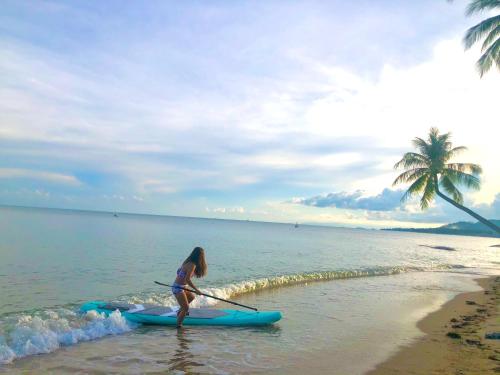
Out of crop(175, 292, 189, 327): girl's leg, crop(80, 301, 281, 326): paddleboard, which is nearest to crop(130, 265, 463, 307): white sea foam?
crop(80, 301, 281, 326): paddleboard

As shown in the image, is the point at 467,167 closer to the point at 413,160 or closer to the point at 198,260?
the point at 413,160

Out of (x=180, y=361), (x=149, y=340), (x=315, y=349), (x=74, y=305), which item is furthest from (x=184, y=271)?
(x=74, y=305)

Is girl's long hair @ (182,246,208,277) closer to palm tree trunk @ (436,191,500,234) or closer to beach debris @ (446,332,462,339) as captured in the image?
beach debris @ (446,332,462,339)

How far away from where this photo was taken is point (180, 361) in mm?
7375

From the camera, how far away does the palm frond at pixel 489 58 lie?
49.1 ft

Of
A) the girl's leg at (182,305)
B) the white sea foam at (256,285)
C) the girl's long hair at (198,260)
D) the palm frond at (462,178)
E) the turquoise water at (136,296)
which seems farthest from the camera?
the palm frond at (462,178)

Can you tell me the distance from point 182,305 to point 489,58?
1412 cm

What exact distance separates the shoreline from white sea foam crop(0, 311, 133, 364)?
5.87m

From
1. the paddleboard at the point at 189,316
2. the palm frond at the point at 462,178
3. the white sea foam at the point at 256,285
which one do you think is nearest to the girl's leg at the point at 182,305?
the paddleboard at the point at 189,316

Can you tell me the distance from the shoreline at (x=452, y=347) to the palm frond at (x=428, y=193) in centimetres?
1058

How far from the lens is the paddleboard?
33.4ft

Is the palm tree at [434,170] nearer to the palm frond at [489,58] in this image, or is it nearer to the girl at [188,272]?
the palm frond at [489,58]

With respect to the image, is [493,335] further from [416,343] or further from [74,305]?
[74,305]

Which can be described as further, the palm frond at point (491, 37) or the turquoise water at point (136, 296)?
the palm frond at point (491, 37)
